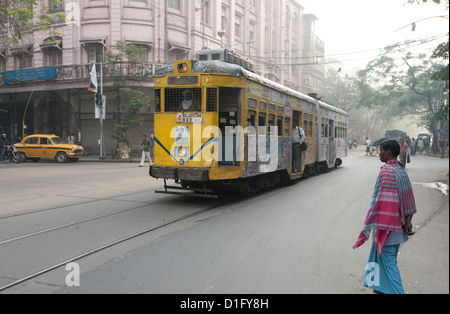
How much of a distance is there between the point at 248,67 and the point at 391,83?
30813mm

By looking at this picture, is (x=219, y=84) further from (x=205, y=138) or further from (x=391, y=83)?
(x=391, y=83)

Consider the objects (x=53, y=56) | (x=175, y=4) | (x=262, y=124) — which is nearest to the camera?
(x=262, y=124)

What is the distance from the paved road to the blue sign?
19.8 metres

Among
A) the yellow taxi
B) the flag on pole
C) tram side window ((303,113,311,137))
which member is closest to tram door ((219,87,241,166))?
tram side window ((303,113,311,137))

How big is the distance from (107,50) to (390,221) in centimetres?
2545

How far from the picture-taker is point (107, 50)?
2552 centimetres

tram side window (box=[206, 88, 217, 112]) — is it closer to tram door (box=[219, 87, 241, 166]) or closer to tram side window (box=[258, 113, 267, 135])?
tram door (box=[219, 87, 241, 166])

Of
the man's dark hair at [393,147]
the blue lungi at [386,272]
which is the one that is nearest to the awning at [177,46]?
the man's dark hair at [393,147]

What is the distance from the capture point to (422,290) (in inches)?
146

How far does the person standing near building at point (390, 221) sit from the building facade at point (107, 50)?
22320 mm

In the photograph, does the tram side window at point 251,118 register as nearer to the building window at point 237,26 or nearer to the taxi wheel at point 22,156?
the taxi wheel at point 22,156

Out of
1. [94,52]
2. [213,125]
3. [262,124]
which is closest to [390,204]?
[213,125]

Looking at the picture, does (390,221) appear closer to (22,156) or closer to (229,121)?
(229,121)

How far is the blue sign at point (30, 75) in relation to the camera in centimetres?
2689
